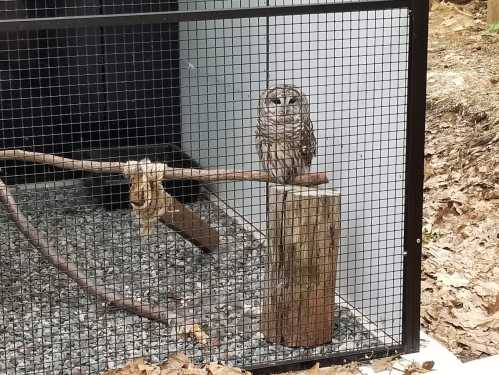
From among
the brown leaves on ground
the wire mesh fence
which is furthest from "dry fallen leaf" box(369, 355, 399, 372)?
the brown leaves on ground

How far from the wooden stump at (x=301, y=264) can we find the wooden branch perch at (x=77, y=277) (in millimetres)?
484

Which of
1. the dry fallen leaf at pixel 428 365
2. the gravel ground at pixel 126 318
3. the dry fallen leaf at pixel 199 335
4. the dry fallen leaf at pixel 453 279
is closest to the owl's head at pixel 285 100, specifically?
the gravel ground at pixel 126 318

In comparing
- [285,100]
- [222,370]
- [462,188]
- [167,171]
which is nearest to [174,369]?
[222,370]

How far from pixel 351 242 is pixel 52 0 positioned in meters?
2.60

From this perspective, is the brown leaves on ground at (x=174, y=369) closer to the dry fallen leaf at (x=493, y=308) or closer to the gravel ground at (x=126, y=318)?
the gravel ground at (x=126, y=318)

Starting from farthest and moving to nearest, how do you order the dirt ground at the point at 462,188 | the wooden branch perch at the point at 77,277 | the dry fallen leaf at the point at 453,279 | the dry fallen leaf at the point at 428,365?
the dry fallen leaf at the point at 453,279 → the dirt ground at the point at 462,188 → the wooden branch perch at the point at 77,277 → the dry fallen leaf at the point at 428,365

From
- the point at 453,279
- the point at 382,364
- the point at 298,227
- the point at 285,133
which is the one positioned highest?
the point at 285,133

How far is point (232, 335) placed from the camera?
3775 millimetres

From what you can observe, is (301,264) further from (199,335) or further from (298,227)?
(199,335)

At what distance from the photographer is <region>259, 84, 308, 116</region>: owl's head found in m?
3.63

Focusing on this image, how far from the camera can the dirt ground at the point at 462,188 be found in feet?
13.1

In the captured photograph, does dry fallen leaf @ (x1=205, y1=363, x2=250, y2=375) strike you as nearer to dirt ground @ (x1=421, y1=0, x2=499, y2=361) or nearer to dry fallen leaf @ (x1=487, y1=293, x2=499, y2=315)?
dirt ground @ (x1=421, y1=0, x2=499, y2=361)

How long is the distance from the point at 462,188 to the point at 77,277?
228cm

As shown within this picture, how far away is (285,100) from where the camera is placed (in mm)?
3641
